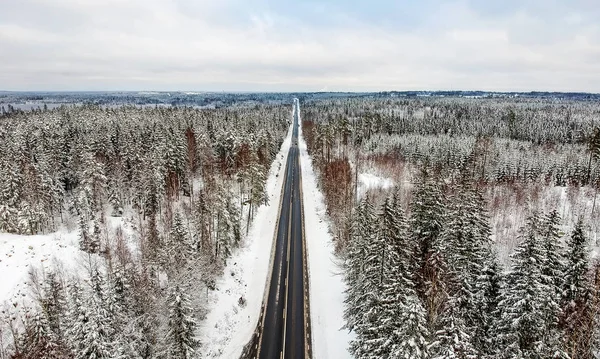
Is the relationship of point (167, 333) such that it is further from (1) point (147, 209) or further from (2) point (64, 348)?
(1) point (147, 209)

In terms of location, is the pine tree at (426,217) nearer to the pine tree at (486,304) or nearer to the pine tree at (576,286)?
the pine tree at (486,304)

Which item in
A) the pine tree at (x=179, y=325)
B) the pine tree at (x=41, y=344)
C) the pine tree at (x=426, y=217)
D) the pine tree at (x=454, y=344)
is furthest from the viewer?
the pine tree at (x=426, y=217)

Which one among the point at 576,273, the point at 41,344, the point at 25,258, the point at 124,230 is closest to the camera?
the point at 41,344

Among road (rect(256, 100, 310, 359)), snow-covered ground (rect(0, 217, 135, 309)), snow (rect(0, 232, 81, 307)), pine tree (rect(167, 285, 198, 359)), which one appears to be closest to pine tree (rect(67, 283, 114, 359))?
pine tree (rect(167, 285, 198, 359))

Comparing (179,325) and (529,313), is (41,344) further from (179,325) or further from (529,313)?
(529,313)

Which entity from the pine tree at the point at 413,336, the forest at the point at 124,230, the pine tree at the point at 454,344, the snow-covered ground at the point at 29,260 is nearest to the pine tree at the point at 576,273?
the pine tree at the point at 454,344

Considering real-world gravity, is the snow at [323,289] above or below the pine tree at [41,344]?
below

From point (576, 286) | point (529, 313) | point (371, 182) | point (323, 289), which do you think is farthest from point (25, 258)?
point (371, 182)

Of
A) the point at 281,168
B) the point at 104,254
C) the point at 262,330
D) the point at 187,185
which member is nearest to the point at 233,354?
the point at 262,330
